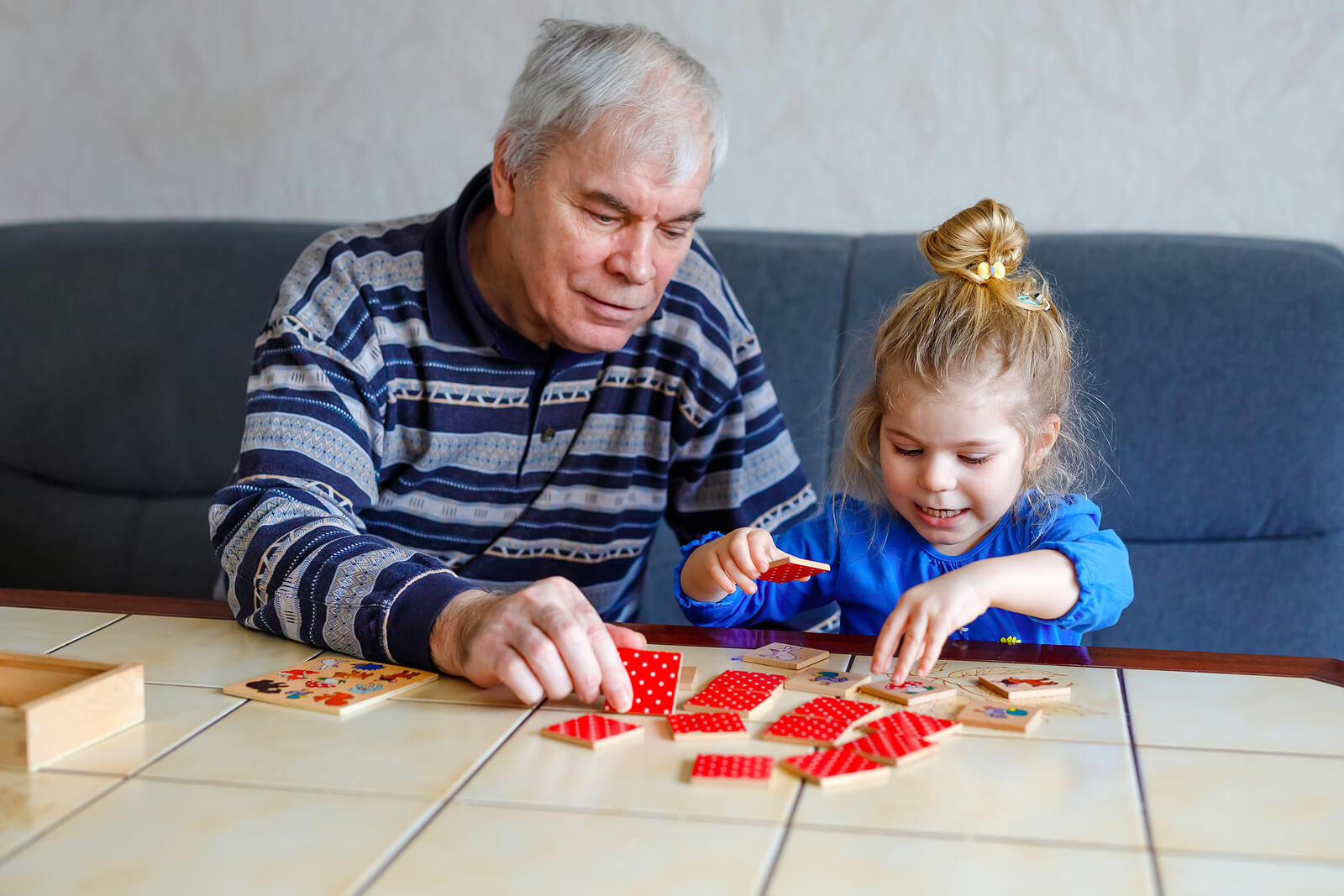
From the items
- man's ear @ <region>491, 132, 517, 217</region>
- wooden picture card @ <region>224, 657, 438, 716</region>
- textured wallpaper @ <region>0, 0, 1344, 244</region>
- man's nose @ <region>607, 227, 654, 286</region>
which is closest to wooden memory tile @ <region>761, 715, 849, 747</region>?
wooden picture card @ <region>224, 657, 438, 716</region>

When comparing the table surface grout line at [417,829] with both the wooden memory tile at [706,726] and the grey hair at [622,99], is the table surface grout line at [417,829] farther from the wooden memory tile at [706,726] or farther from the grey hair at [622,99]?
the grey hair at [622,99]

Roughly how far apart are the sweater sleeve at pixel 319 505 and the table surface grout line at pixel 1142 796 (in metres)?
0.61

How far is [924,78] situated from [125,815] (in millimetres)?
2039

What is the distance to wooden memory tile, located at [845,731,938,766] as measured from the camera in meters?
0.84

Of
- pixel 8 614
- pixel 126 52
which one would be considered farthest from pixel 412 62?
pixel 8 614

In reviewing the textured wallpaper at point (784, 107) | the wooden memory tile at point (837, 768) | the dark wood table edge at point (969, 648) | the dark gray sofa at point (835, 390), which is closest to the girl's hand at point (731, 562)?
the dark wood table edge at point (969, 648)

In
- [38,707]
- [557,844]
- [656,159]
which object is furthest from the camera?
[656,159]

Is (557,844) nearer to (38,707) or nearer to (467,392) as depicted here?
(38,707)

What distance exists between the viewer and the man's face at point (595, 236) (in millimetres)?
1506

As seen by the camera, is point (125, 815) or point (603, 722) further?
point (603, 722)

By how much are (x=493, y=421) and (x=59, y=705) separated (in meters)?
0.87

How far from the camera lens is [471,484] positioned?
168cm

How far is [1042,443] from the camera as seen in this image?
1427mm

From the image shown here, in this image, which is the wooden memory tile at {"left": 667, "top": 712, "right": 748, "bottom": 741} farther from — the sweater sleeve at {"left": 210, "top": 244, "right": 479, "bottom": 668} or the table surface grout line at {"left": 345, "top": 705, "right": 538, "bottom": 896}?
the sweater sleeve at {"left": 210, "top": 244, "right": 479, "bottom": 668}
